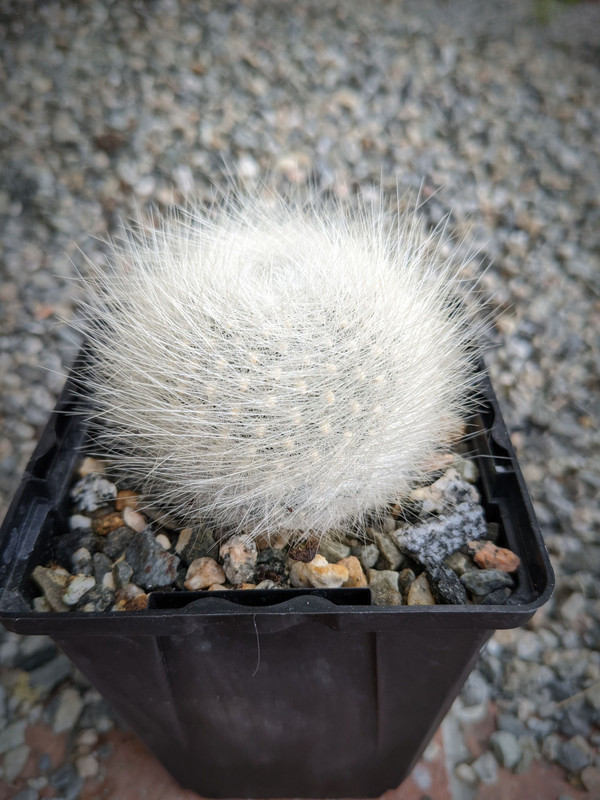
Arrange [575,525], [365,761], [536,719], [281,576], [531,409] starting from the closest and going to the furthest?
[281,576]
[365,761]
[536,719]
[575,525]
[531,409]

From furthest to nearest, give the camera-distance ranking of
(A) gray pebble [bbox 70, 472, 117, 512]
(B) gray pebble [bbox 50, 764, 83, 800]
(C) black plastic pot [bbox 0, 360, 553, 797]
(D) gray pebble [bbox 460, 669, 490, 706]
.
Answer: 1. (D) gray pebble [bbox 460, 669, 490, 706]
2. (B) gray pebble [bbox 50, 764, 83, 800]
3. (A) gray pebble [bbox 70, 472, 117, 512]
4. (C) black plastic pot [bbox 0, 360, 553, 797]

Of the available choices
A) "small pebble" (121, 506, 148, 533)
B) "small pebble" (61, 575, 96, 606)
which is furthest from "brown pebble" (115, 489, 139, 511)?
"small pebble" (61, 575, 96, 606)

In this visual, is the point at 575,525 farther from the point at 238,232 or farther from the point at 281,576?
the point at 238,232

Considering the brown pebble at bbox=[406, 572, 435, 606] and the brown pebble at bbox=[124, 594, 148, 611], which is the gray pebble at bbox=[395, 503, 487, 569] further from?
the brown pebble at bbox=[124, 594, 148, 611]

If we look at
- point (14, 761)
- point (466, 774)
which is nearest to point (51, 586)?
point (14, 761)

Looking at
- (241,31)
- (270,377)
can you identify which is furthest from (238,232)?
(241,31)

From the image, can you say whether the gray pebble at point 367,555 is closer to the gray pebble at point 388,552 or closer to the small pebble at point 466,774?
the gray pebble at point 388,552

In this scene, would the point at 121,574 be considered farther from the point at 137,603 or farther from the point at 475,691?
the point at 475,691
